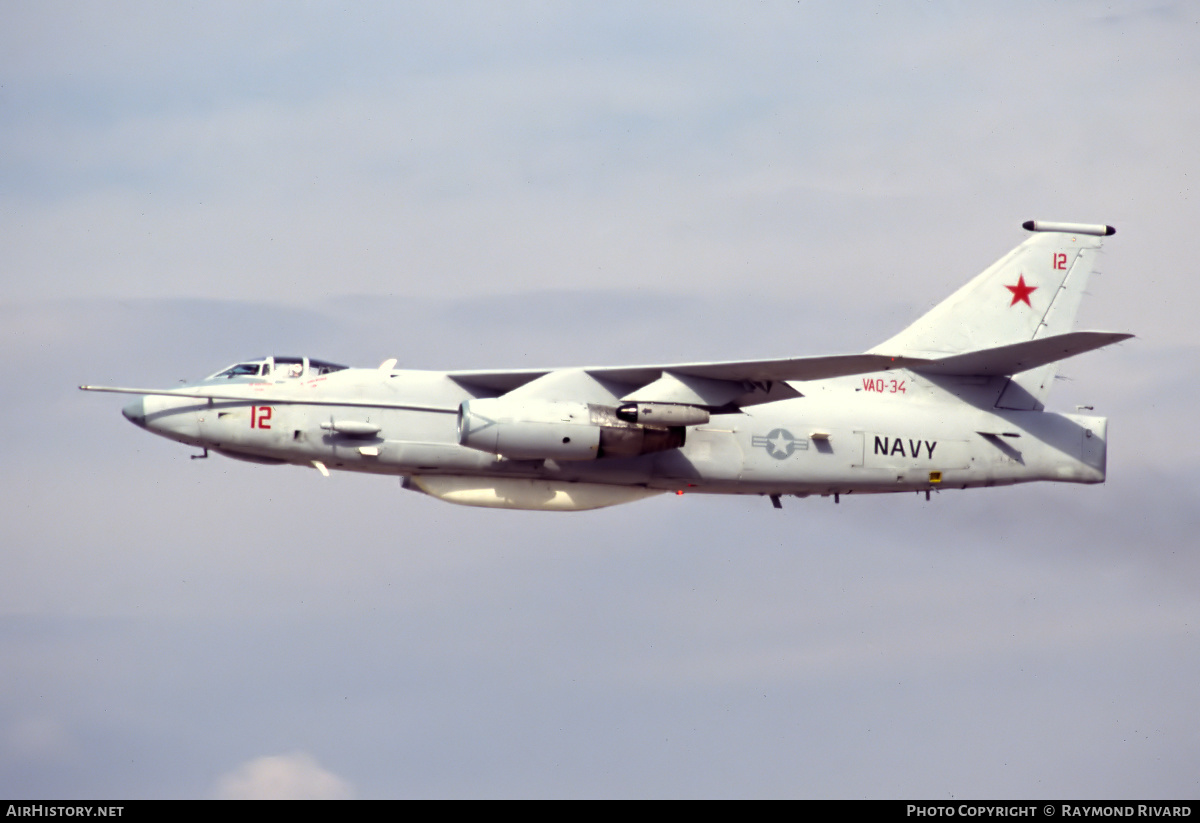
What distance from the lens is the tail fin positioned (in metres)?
35.1

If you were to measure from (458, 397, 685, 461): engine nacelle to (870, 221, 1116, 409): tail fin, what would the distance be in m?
6.48

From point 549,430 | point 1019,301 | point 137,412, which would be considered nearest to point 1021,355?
point 1019,301

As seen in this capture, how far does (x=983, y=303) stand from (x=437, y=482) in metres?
11.4

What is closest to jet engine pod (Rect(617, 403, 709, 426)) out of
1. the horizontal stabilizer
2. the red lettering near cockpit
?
the horizontal stabilizer

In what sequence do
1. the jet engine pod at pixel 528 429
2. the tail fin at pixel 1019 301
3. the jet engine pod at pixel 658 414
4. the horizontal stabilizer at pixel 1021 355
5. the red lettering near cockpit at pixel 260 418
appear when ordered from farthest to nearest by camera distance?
the tail fin at pixel 1019 301, the red lettering near cockpit at pixel 260 418, the jet engine pod at pixel 658 414, the jet engine pod at pixel 528 429, the horizontal stabilizer at pixel 1021 355

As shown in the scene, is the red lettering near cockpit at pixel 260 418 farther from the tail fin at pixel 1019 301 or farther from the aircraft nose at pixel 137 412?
the tail fin at pixel 1019 301

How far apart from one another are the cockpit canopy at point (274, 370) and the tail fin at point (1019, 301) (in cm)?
1089

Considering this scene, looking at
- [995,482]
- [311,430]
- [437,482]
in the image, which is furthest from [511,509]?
[995,482]

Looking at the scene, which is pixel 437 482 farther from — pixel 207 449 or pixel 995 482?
pixel 995 482

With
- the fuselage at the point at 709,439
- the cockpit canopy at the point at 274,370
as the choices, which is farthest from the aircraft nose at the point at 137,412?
the cockpit canopy at the point at 274,370

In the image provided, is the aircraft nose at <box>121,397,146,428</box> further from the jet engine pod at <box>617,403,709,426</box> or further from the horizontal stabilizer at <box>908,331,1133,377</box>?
the horizontal stabilizer at <box>908,331,1133,377</box>

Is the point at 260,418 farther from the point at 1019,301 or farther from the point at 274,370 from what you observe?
the point at 1019,301

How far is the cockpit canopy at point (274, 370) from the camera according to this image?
31.8 m
